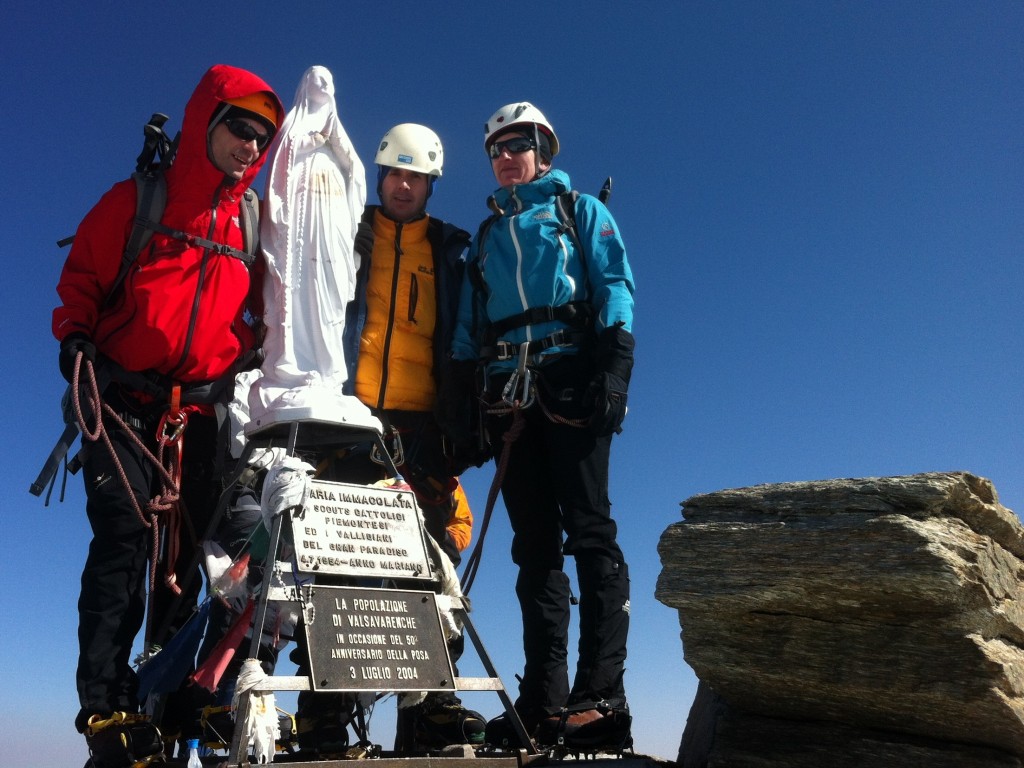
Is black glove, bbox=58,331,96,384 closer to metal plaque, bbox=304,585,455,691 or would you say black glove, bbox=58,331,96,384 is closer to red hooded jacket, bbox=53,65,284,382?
red hooded jacket, bbox=53,65,284,382

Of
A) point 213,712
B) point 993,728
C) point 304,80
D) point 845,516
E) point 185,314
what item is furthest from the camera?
point 304,80

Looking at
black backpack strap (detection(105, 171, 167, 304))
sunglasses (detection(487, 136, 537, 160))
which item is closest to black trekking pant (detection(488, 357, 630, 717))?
sunglasses (detection(487, 136, 537, 160))

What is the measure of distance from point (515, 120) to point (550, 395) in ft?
7.79

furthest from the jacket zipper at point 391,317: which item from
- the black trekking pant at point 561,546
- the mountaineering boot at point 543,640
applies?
the mountaineering boot at point 543,640

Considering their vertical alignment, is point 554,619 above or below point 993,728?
above

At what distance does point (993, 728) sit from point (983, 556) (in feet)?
2.85

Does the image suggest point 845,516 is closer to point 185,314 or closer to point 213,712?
point 213,712

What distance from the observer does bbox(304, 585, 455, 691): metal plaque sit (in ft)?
15.6

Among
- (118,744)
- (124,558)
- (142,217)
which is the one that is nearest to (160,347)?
(142,217)

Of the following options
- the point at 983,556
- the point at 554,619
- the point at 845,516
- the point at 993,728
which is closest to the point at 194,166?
the point at 554,619

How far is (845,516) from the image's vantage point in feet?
16.3

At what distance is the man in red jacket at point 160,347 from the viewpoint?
18.0 feet

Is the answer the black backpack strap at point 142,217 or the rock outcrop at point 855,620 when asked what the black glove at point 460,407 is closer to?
the rock outcrop at point 855,620

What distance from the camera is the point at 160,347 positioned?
5.83 meters
